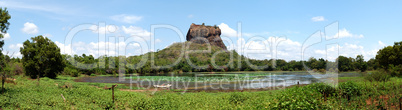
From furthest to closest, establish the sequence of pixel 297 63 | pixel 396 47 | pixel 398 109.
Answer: pixel 297 63
pixel 396 47
pixel 398 109

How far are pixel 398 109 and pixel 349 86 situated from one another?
2916 millimetres

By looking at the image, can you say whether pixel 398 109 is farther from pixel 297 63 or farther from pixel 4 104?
pixel 297 63

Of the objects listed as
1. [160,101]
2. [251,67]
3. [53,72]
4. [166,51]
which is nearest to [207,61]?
[251,67]

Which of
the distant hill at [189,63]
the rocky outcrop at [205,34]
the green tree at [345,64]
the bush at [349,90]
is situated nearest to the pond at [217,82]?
the bush at [349,90]

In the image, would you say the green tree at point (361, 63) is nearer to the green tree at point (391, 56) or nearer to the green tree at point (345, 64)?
the green tree at point (345, 64)

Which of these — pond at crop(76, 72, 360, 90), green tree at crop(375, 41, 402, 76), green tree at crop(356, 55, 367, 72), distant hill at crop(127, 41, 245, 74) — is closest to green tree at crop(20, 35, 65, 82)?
pond at crop(76, 72, 360, 90)

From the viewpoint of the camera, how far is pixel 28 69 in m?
36.6

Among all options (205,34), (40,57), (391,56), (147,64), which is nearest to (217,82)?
(391,56)

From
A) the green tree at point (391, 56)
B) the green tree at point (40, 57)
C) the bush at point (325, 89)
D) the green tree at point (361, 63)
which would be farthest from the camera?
the green tree at point (361, 63)

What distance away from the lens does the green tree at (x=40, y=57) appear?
36344 millimetres

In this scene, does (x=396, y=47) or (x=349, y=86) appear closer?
(x=349, y=86)

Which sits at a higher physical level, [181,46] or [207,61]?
[181,46]

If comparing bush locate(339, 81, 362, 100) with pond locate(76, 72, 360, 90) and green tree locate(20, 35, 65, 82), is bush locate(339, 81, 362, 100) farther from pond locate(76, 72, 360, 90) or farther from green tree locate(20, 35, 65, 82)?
green tree locate(20, 35, 65, 82)

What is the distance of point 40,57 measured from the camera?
3697 centimetres
